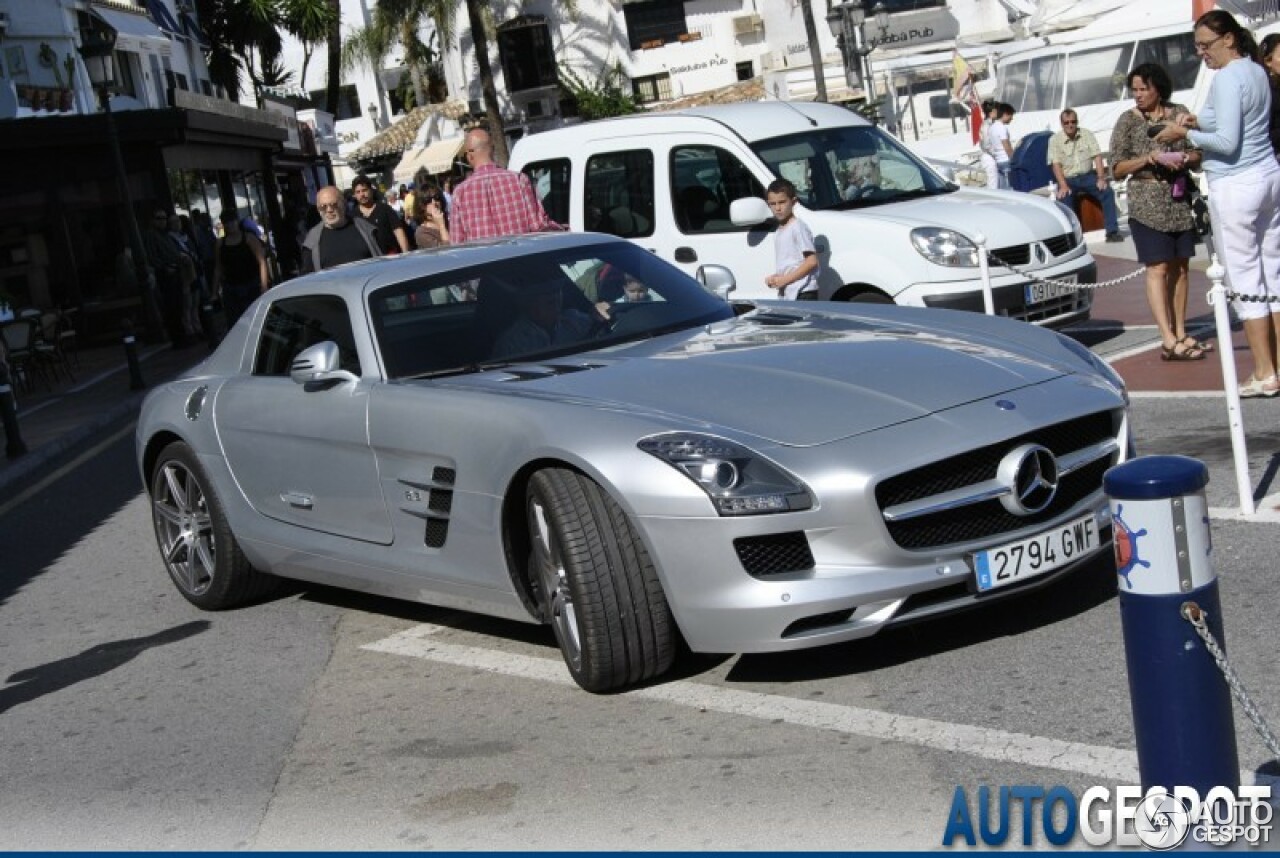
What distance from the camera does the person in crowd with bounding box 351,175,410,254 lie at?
653 inches

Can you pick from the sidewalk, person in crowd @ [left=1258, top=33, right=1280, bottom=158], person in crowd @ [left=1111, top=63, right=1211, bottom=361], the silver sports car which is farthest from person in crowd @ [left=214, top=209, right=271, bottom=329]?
the silver sports car

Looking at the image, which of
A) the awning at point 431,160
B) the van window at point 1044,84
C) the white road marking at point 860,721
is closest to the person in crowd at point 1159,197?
the white road marking at point 860,721

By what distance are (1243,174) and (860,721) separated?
5411 mm

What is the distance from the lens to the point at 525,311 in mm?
7438

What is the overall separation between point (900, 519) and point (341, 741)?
1942 mm

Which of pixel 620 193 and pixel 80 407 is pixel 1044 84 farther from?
pixel 620 193

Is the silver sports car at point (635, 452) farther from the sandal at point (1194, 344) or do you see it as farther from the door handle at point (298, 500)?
the sandal at point (1194, 344)

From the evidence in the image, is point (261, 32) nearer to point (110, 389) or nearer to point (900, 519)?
point (110, 389)

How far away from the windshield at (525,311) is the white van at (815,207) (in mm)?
4604

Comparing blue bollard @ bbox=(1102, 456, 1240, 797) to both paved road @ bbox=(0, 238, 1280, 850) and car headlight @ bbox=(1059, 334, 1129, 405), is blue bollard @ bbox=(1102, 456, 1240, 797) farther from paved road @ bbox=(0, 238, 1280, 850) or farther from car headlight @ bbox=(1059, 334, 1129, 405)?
car headlight @ bbox=(1059, 334, 1129, 405)

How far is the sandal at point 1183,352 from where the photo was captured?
454 inches

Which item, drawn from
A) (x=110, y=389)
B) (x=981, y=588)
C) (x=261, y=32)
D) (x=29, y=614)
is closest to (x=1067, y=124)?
(x=110, y=389)

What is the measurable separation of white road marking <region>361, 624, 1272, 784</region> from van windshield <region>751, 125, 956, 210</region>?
6.71 m

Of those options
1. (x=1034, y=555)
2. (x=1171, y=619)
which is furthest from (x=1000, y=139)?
(x=1171, y=619)
